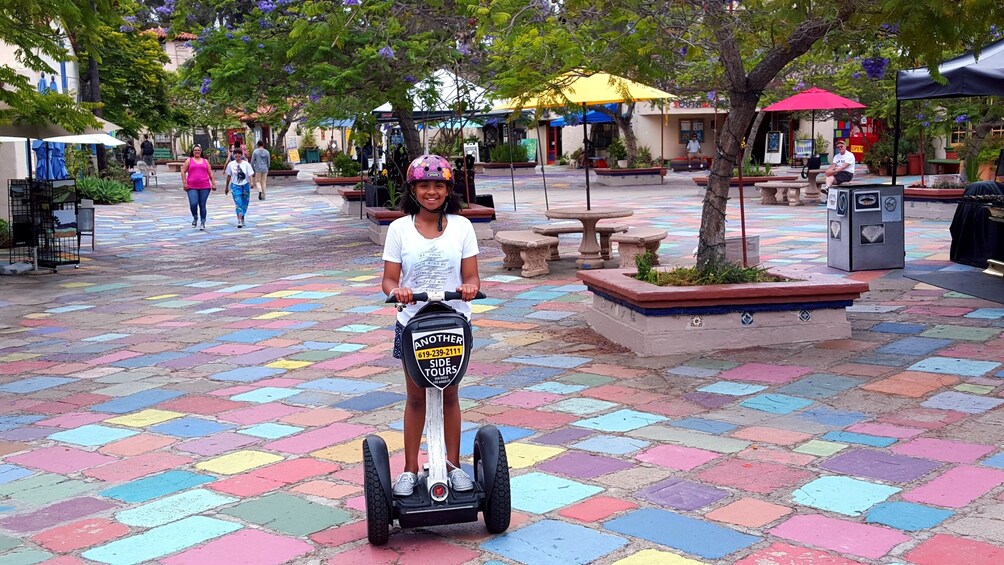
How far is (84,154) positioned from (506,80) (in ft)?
74.6

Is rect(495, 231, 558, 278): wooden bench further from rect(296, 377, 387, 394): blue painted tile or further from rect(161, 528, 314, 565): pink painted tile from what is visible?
rect(161, 528, 314, 565): pink painted tile

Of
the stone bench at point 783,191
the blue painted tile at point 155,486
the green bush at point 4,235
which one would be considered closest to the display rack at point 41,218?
the green bush at point 4,235

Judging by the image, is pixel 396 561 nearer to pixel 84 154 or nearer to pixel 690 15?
pixel 690 15

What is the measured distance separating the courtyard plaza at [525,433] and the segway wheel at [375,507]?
9 cm

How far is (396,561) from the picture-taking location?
4.31 metres

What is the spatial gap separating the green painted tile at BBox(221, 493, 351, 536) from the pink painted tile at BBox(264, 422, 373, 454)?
2.73 ft

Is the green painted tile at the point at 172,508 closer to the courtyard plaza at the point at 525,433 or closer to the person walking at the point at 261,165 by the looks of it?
the courtyard plaza at the point at 525,433

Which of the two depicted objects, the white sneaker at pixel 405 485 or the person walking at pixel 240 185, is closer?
the white sneaker at pixel 405 485

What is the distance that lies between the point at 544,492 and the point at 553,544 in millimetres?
662

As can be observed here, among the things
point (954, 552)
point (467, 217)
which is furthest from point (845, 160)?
point (954, 552)

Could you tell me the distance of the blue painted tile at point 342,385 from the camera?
7355mm

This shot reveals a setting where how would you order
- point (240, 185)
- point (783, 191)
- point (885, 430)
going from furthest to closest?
point (783, 191), point (240, 185), point (885, 430)

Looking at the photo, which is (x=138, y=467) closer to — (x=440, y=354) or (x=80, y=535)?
(x=80, y=535)

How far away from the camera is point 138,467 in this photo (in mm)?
5734
